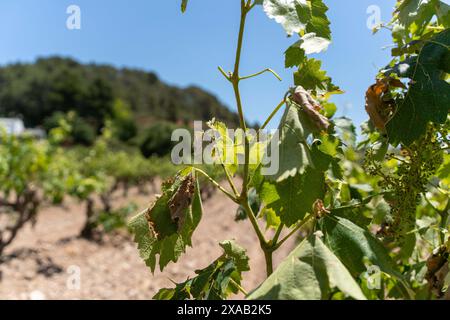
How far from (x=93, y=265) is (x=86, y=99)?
48.7 meters

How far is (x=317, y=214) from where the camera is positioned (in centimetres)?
108

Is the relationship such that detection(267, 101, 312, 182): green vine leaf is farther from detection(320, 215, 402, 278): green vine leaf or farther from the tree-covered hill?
the tree-covered hill

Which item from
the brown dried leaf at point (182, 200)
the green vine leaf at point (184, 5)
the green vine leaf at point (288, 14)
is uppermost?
the green vine leaf at point (184, 5)

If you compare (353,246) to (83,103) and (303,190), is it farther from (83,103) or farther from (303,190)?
(83,103)

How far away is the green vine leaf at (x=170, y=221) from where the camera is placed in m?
1.20

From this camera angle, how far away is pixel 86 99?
171 feet

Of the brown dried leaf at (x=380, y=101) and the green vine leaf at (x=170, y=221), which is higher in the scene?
the brown dried leaf at (x=380, y=101)

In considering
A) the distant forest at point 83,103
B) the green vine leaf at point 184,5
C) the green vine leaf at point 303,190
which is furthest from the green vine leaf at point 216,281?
the distant forest at point 83,103

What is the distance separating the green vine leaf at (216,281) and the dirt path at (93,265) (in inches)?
136

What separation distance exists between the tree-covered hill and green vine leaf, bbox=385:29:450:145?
42634mm

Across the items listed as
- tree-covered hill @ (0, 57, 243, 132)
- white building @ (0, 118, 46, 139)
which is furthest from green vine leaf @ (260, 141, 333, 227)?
tree-covered hill @ (0, 57, 243, 132)

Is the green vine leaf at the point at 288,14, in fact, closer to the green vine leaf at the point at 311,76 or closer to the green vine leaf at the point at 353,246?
the green vine leaf at the point at 311,76

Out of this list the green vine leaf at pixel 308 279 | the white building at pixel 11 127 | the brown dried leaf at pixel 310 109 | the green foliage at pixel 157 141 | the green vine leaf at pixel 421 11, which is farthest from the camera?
the green foliage at pixel 157 141

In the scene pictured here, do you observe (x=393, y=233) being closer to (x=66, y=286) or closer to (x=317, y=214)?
(x=317, y=214)
